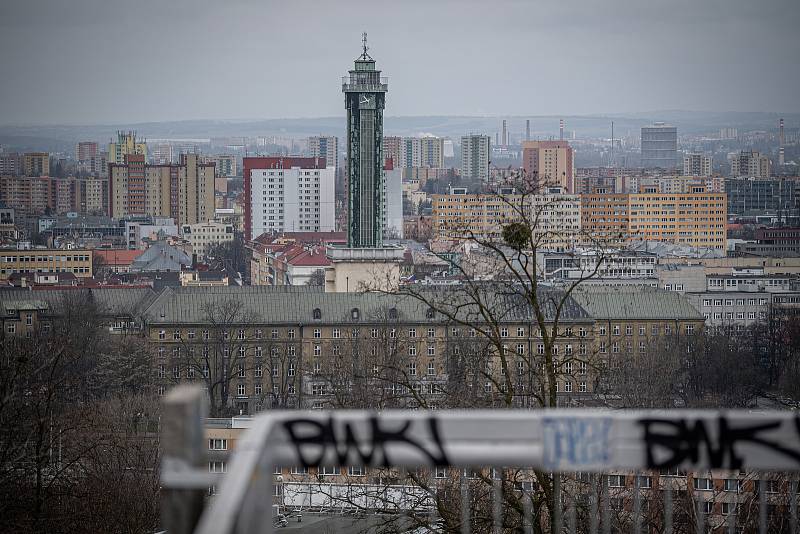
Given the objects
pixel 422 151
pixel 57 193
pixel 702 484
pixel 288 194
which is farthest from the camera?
pixel 422 151

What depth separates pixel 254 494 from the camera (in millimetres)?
1608

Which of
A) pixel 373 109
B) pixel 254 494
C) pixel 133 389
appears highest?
pixel 373 109

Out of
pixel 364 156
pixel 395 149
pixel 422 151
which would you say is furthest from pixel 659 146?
pixel 364 156

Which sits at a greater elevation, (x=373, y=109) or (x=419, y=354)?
(x=373, y=109)

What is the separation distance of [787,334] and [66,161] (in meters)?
93.7

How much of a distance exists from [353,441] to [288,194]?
77269mm

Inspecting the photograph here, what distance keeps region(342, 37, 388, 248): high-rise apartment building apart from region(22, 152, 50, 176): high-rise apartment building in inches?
2806

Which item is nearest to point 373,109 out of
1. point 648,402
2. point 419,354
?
point 419,354

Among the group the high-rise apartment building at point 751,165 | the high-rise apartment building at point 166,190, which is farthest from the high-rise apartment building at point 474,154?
the high-rise apartment building at point 166,190

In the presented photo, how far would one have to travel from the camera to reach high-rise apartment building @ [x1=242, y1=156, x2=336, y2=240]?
251ft

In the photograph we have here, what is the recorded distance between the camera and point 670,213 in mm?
65375

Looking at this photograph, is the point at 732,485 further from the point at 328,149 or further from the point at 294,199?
the point at 328,149

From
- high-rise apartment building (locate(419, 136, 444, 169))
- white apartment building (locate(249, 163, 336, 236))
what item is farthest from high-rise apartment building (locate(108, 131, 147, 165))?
white apartment building (locate(249, 163, 336, 236))

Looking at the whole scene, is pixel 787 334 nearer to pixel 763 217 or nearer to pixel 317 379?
pixel 317 379
